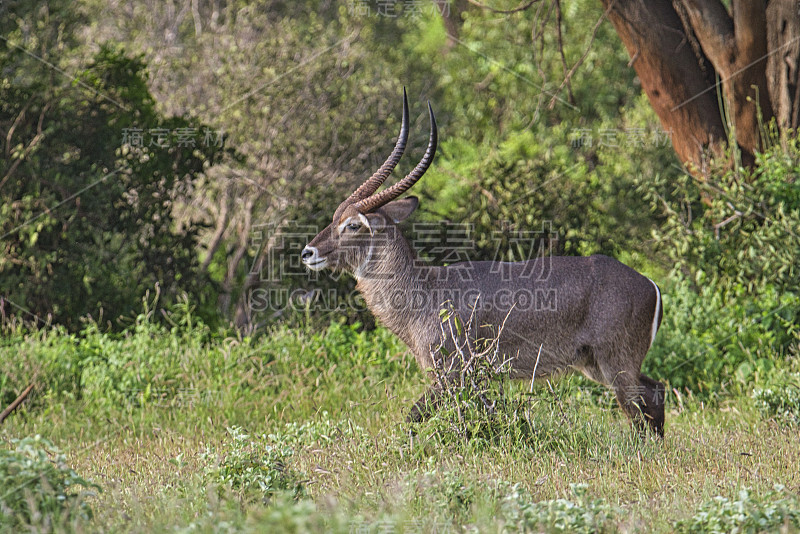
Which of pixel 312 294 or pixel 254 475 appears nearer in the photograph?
pixel 254 475

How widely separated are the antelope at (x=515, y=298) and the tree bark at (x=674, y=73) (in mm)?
2230

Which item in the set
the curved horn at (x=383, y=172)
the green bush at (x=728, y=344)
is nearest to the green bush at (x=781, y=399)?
the green bush at (x=728, y=344)

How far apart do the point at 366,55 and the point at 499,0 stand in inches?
116

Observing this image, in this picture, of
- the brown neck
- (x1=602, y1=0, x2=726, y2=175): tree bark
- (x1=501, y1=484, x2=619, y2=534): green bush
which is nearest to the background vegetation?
(x1=501, y1=484, x2=619, y2=534): green bush

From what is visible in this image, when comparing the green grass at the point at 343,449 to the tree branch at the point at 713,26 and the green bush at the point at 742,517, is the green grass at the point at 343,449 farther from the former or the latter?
the tree branch at the point at 713,26

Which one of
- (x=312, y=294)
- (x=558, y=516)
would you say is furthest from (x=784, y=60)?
(x=558, y=516)

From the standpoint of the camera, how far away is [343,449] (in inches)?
165

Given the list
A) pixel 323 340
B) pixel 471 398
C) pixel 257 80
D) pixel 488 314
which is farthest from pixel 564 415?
pixel 257 80

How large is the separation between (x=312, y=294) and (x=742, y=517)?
4885 mm

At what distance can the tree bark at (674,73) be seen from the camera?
6809mm

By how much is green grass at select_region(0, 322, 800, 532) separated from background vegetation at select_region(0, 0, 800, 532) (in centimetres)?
2

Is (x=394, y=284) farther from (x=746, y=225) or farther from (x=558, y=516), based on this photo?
(x=746, y=225)

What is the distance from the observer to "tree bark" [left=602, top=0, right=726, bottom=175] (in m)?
6.81

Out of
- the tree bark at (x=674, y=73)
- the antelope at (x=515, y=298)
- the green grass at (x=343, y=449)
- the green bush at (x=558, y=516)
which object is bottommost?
the green grass at (x=343, y=449)
